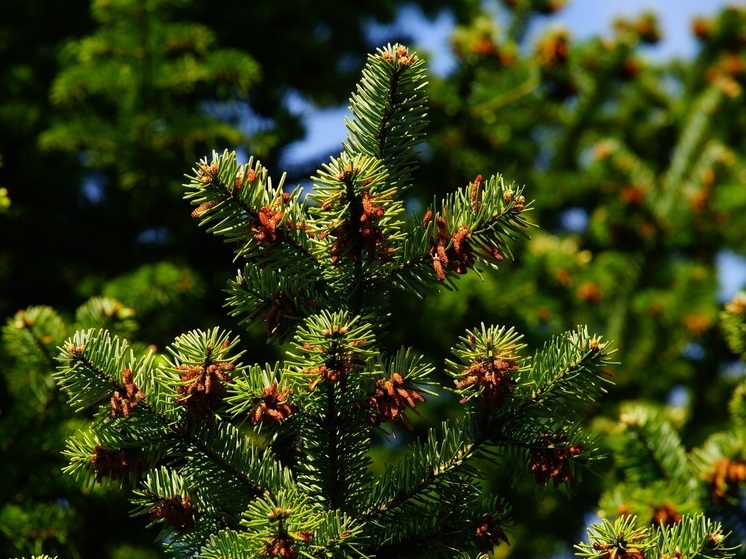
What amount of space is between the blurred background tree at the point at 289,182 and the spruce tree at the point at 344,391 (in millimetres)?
838

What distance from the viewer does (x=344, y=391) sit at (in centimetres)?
142

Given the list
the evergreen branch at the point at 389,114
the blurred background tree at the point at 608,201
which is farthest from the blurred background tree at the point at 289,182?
the evergreen branch at the point at 389,114

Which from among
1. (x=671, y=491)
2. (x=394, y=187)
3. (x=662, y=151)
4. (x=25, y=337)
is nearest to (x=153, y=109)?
(x=25, y=337)

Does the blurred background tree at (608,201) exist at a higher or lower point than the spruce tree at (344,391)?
higher

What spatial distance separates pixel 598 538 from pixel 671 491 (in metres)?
0.90

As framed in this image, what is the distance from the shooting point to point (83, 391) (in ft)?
4.68

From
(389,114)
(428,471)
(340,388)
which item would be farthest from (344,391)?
(389,114)

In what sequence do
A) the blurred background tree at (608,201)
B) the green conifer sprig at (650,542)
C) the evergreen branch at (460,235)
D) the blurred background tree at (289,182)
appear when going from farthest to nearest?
the blurred background tree at (608,201) < the blurred background tree at (289,182) < the evergreen branch at (460,235) < the green conifer sprig at (650,542)

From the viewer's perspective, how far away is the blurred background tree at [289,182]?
3094 millimetres

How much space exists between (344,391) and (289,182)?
2.78m

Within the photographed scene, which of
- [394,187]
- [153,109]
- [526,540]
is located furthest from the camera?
[526,540]

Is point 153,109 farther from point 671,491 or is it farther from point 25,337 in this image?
point 671,491

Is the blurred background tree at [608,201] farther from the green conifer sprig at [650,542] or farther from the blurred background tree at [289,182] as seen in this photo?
the green conifer sprig at [650,542]

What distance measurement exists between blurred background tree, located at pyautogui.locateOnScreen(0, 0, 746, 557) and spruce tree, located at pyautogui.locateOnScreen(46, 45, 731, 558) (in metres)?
0.84
